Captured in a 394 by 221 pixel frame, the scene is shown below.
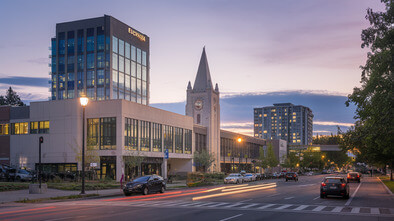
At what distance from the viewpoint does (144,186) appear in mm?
34281

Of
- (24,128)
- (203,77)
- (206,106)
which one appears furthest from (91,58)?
(24,128)

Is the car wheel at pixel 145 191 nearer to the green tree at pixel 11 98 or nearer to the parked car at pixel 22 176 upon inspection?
the parked car at pixel 22 176

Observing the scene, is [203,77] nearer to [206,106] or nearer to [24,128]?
[206,106]

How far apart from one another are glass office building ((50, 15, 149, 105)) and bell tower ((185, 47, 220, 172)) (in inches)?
1071

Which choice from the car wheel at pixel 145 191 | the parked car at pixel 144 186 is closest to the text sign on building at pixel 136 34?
the parked car at pixel 144 186

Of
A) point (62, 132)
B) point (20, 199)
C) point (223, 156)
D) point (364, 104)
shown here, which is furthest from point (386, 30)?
point (223, 156)

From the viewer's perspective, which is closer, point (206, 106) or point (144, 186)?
point (144, 186)

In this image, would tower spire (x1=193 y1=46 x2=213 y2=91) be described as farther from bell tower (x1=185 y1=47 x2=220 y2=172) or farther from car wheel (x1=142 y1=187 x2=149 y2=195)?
car wheel (x1=142 y1=187 x2=149 y2=195)

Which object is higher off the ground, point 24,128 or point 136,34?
point 136,34

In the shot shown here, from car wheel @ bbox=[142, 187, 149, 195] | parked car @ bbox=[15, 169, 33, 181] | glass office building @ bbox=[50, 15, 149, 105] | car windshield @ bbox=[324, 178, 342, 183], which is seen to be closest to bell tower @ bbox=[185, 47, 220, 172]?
glass office building @ bbox=[50, 15, 149, 105]

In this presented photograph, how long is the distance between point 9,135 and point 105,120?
19498 mm

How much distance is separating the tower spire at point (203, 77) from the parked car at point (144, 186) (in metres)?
77.3

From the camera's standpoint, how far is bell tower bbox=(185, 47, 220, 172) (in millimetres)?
107188

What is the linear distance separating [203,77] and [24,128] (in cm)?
5381
